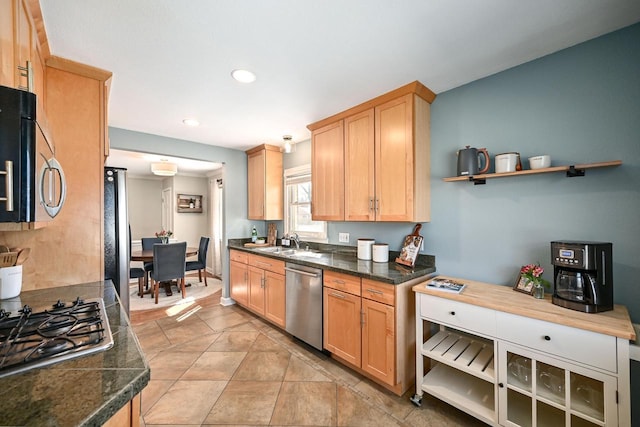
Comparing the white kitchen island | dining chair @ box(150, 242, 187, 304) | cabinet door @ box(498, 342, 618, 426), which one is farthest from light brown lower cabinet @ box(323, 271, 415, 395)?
dining chair @ box(150, 242, 187, 304)

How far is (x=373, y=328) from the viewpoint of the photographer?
6.84 feet

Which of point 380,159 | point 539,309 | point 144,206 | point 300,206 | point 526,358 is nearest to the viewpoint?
point 539,309

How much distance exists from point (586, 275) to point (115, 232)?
10.2ft

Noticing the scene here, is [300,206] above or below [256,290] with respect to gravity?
above

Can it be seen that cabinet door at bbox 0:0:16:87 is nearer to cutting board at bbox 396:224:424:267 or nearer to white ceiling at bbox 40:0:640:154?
white ceiling at bbox 40:0:640:154

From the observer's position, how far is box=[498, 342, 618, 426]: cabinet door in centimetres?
128

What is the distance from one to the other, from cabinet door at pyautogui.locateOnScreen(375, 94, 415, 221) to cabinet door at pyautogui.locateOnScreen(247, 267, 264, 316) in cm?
178

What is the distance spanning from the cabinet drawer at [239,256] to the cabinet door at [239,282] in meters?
0.06

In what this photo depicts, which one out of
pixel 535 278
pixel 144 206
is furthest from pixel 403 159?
pixel 144 206

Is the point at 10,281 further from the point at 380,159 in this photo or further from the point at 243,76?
the point at 380,159

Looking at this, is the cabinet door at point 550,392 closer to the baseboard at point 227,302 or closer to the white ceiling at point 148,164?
the baseboard at point 227,302

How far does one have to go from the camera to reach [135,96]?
234 centimetres

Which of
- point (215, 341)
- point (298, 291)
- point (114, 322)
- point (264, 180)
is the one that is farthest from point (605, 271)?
point (264, 180)

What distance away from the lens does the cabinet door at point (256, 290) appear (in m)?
3.31
